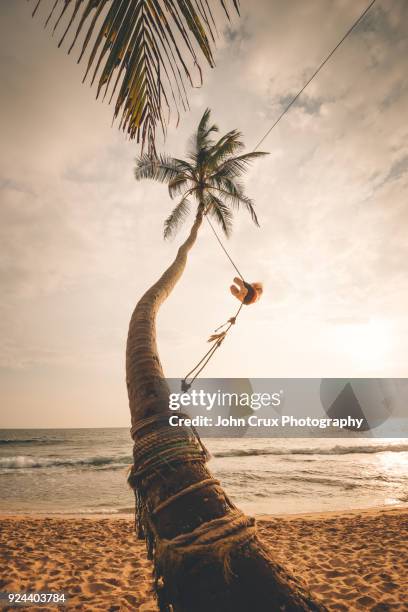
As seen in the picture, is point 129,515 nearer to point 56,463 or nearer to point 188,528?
point 188,528

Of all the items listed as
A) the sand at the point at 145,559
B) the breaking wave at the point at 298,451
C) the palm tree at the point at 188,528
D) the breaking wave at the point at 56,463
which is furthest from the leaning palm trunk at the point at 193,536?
the breaking wave at the point at 298,451

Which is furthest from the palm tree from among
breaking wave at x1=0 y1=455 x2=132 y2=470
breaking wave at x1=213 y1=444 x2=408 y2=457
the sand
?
breaking wave at x1=213 y1=444 x2=408 y2=457

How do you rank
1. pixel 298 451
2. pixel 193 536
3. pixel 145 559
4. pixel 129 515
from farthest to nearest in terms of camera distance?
pixel 298 451 → pixel 129 515 → pixel 145 559 → pixel 193 536

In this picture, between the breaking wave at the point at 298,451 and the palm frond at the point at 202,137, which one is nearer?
the palm frond at the point at 202,137

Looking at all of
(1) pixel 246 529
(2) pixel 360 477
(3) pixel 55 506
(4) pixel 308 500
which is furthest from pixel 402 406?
(1) pixel 246 529

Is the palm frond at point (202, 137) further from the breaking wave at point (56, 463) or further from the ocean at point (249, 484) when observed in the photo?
the breaking wave at point (56, 463)

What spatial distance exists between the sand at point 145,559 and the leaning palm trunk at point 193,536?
11.1ft

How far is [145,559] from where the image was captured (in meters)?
5.71

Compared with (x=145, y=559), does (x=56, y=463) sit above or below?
above

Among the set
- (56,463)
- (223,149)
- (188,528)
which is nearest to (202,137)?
(223,149)

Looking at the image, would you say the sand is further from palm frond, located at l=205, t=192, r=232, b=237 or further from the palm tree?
palm frond, located at l=205, t=192, r=232, b=237

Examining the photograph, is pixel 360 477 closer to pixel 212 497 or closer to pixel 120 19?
pixel 212 497

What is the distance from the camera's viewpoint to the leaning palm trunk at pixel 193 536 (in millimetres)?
1393

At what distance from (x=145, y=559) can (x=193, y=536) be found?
5521mm
